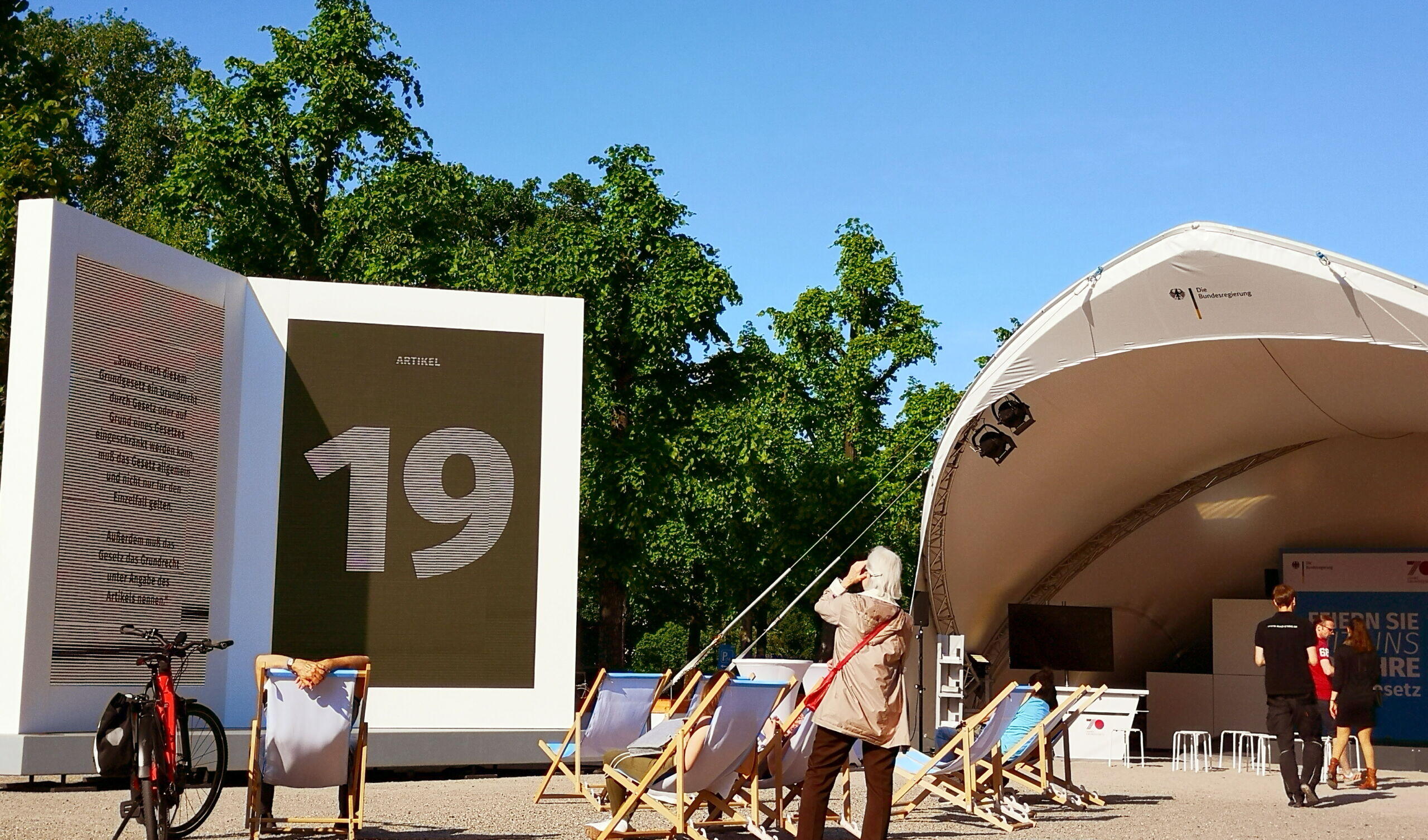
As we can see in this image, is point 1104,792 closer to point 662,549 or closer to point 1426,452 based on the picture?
point 1426,452

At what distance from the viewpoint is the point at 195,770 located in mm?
5656

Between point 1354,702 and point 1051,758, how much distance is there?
3.07 meters

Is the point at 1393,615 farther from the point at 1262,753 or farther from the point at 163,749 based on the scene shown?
the point at 163,749

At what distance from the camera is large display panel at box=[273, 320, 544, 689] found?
9.49 m

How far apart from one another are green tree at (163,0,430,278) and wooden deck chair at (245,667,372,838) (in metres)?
13.1

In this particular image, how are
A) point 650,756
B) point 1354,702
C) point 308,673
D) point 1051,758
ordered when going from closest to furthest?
point 308,673
point 650,756
point 1051,758
point 1354,702

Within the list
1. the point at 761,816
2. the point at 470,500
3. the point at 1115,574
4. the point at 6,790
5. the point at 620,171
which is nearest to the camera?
the point at 761,816

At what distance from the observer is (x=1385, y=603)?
14.3 meters

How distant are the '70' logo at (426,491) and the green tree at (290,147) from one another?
27.9 ft

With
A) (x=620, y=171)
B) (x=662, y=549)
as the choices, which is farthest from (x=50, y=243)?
(x=662, y=549)

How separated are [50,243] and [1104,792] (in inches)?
290

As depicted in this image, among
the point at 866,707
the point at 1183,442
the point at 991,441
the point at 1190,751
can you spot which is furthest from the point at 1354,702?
the point at 866,707

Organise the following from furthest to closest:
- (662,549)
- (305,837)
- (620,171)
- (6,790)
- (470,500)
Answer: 1. (662,549)
2. (620,171)
3. (470,500)
4. (6,790)
5. (305,837)

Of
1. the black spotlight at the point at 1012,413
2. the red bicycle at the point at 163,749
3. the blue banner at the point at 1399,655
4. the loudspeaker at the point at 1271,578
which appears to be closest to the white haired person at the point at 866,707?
the red bicycle at the point at 163,749
